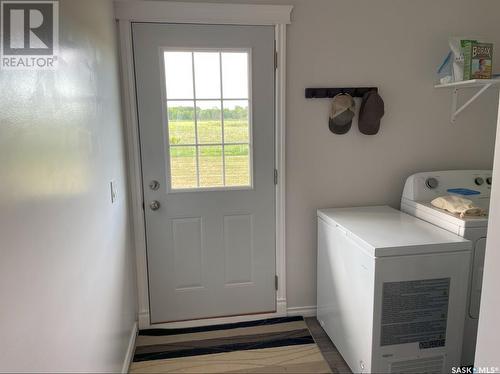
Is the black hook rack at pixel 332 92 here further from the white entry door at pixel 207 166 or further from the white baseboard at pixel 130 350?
the white baseboard at pixel 130 350

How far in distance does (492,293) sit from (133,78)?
212 cm

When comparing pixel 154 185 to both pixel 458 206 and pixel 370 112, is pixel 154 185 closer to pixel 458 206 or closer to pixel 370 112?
pixel 370 112

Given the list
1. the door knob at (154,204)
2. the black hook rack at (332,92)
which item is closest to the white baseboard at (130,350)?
the door knob at (154,204)

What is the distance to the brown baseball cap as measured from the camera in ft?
7.98

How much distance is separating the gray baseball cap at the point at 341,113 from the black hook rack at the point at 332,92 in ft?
0.10

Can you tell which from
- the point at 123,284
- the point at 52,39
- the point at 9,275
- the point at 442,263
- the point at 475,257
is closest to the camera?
the point at 9,275

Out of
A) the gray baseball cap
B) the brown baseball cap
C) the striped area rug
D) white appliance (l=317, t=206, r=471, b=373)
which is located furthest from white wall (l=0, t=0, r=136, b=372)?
the brown baseball cap

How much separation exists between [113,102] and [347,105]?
4.77 feet

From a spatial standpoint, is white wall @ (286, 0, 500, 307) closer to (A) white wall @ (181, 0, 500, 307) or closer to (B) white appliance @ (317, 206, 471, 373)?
(A) white wall @ (181, 0, 500, 307)

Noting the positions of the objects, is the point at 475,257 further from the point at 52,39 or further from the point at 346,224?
the point at 52,39

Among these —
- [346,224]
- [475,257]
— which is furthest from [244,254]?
[475,257]

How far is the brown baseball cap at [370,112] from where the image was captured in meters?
2.43

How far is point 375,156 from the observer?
8.49 feet

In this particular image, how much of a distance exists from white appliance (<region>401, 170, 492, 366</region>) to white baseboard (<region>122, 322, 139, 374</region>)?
191 cm
